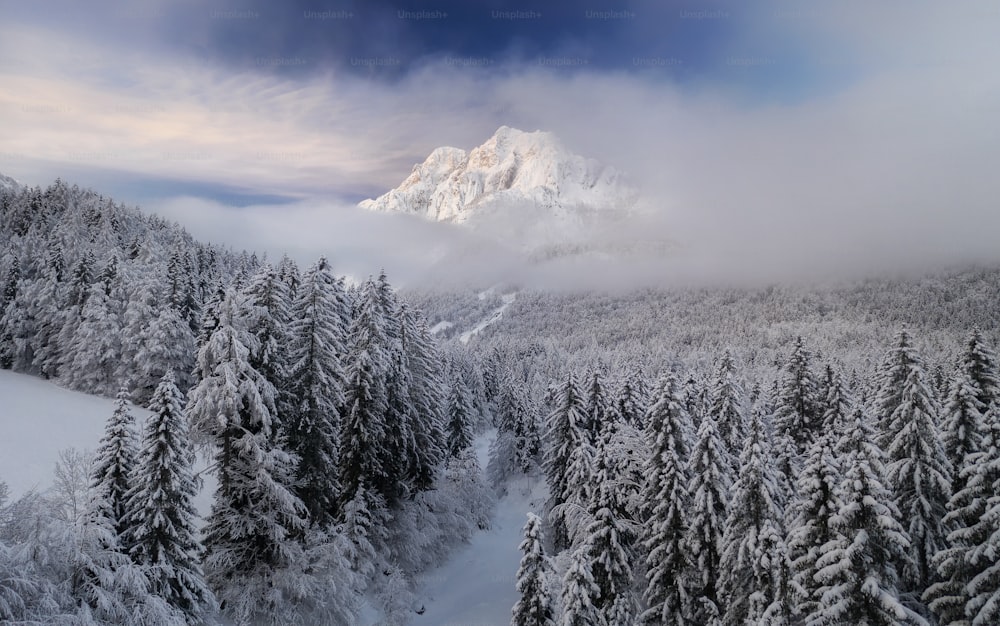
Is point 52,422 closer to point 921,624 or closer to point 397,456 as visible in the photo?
point 397,456

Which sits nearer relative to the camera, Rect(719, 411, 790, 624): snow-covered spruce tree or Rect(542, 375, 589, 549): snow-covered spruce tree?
Rect(719, 411, 790, 624): snow-covered spruce tree

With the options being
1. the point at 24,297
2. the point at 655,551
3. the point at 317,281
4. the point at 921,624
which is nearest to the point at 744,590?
the point at 655,551

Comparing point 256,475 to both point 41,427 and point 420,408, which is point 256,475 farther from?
point 41,427

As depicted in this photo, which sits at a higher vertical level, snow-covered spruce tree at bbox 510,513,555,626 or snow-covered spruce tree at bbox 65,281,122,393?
snow-covered spruce tree at bbox 65,281,122,393

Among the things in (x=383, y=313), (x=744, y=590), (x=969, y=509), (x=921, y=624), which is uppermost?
(x=383, y=313)

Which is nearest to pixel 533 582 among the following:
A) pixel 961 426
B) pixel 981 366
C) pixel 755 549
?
pixel 755 549

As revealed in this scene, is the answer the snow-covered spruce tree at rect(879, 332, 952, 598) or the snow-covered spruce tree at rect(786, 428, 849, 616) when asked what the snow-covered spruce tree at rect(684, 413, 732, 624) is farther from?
the snow-covered spruce tree at rect(879, 332, 952, 598)

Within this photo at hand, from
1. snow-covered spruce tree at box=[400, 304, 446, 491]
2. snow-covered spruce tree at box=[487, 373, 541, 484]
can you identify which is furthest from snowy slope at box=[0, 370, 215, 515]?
snow-covered spruce tree at box=[487, 373, 541, 484]
